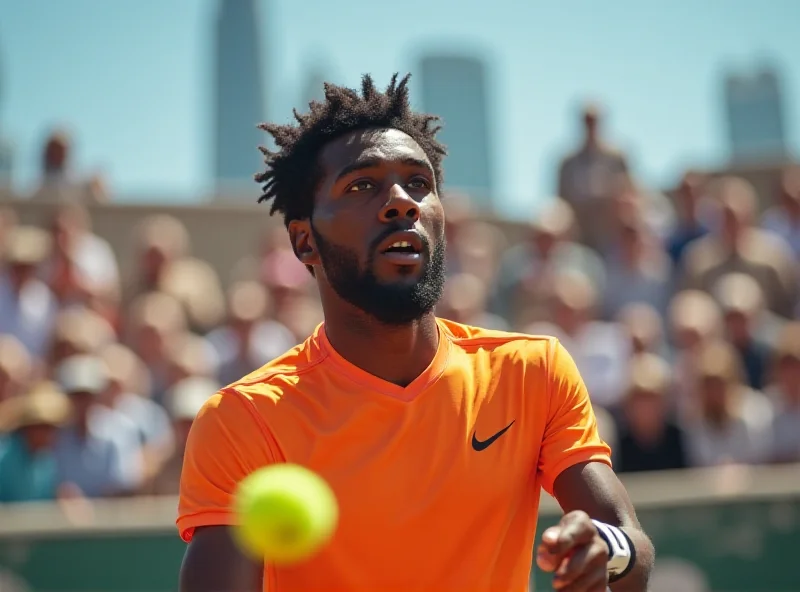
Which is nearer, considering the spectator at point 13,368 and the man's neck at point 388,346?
the man's neck at point 388,346

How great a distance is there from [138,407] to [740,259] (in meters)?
5.33

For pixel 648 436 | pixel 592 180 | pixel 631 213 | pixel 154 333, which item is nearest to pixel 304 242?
pixel 648 436

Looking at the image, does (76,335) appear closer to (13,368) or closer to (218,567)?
(13,368)

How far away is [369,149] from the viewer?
3324 millimetres

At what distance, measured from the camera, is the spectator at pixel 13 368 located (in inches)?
316

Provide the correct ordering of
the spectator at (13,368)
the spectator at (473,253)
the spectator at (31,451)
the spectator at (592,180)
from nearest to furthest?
the spectator at (31,451), the spectator at (13,368), the spectator at (473,253), the spectator at (592,180)

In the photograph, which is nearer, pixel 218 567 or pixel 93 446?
pixel 218 567

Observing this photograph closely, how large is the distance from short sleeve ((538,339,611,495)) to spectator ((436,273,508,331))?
16.0 feet

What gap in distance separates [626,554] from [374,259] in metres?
1.15

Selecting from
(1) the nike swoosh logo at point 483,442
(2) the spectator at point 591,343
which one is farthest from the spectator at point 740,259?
(1) the nike swoosh logo at point 483,442

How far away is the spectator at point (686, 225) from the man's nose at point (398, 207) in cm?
697

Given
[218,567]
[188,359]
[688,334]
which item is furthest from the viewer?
[688,334]

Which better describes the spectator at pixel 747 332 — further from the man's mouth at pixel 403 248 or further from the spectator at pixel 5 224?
the spectator at pixel 5 224

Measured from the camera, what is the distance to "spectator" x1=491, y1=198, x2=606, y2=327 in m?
9.45
